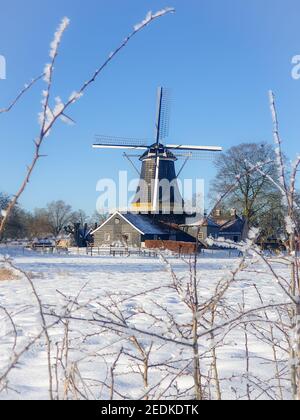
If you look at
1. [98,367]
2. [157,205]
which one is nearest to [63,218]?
[157,205]

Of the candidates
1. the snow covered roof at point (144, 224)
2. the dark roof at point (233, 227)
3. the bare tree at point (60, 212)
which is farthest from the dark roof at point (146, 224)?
the bare tree at point (60, 212)

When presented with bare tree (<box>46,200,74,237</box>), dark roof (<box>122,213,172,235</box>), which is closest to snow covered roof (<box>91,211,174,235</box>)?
dark roof (<box>122,213,172,235</box>)

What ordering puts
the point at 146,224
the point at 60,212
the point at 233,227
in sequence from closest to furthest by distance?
the point at 146,224 < the point at 233,227 < the point at 60,212

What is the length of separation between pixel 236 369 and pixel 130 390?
0.92m

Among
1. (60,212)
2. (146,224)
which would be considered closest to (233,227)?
(146,224)

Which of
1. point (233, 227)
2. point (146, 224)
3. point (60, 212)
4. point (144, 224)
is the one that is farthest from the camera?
point (60, 212)

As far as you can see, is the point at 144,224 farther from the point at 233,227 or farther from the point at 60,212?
the point at 60,212

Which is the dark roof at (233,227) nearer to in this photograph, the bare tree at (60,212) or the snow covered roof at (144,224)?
the snow covered roof at (144,224)

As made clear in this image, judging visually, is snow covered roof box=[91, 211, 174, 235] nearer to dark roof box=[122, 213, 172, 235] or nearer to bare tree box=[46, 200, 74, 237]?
dark roof box=[122, 213, 172, 235]

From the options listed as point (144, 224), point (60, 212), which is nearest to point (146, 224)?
point (144, 224)

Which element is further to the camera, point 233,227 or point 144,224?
point 233,227

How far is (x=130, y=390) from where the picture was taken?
2.60 meters
